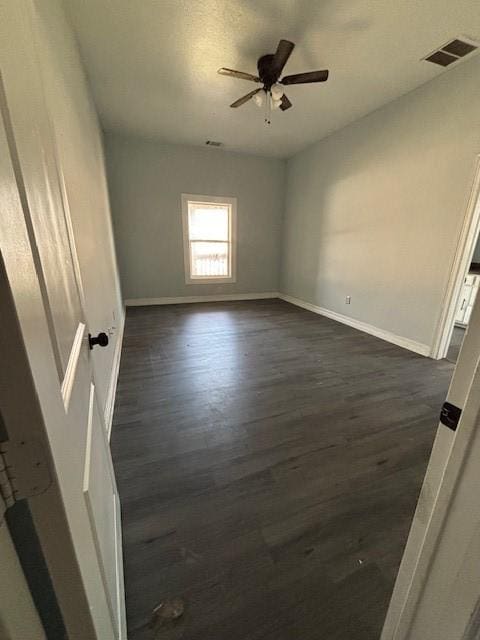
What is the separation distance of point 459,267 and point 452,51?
1.93 m

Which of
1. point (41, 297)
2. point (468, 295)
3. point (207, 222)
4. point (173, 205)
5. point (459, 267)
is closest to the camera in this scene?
point (41, 297)

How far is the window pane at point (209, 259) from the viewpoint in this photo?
5.41 meters

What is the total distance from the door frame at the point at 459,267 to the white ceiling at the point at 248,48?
46.1 inches

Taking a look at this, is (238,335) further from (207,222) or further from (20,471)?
(20,471)

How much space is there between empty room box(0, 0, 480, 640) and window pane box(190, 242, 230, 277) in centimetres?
18

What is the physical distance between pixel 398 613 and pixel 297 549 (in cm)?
48

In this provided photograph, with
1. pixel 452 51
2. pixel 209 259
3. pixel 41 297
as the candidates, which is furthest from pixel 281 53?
pixel 209 259

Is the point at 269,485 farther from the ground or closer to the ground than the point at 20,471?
closer to the ground

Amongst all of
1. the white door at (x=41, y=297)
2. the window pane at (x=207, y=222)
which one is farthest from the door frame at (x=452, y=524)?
the window pane at (x=207, y=222)

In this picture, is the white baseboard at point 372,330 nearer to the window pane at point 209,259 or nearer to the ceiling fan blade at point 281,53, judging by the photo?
the window pane at point 209,259

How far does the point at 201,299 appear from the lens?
18.2ft

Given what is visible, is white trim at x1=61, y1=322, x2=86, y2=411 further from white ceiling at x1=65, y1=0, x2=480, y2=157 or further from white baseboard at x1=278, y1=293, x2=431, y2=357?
white baseboard at x1=278, y1=293, x2=431, y2=357

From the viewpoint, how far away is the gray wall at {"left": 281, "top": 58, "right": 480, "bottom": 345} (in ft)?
8.59

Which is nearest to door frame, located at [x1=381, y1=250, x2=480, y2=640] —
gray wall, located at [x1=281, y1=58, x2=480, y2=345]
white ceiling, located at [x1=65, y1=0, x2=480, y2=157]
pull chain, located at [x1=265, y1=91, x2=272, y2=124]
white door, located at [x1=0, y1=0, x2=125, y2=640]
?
white door, located at [x1=0, y1=0, x2=125, y2=640]
